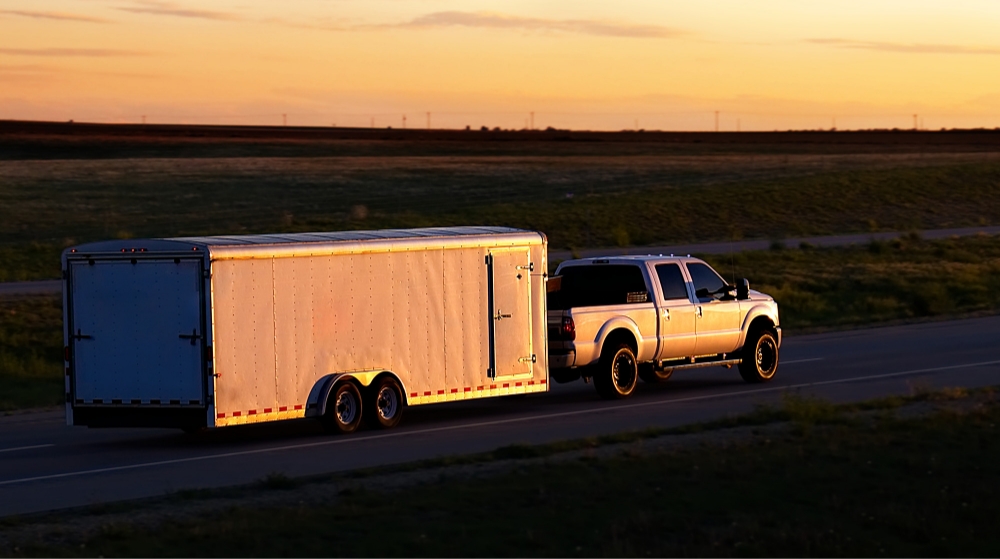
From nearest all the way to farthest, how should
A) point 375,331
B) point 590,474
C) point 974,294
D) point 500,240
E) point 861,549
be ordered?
point 861,549, point 590,474, point 375,331, point 500,240, point 974,294

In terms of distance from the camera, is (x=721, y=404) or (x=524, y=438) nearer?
(x=524, y=438)

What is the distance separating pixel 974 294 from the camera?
118 feet

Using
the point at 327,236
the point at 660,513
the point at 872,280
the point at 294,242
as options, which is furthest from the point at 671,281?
the point at 872,280

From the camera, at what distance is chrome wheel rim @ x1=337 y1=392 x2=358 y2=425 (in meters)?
16.8

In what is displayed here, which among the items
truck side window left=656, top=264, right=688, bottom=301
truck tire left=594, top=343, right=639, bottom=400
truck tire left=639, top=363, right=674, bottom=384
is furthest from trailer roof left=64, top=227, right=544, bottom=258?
truck tire left=639, top=363, right=674, bottom=384

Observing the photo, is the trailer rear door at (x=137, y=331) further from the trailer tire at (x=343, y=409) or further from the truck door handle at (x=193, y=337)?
the trailer tire at (x=343, y=409)

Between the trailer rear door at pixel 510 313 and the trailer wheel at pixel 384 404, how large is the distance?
1396mm

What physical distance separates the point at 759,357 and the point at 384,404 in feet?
21.5

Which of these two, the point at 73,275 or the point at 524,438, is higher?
the point at 73,275

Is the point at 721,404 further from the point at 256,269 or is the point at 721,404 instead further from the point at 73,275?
the point at 73,275

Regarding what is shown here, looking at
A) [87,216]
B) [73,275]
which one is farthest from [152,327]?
[87,216]

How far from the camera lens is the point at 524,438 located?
16031 mm

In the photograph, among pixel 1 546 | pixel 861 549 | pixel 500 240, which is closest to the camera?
pixel 861 549

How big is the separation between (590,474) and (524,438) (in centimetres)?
360
